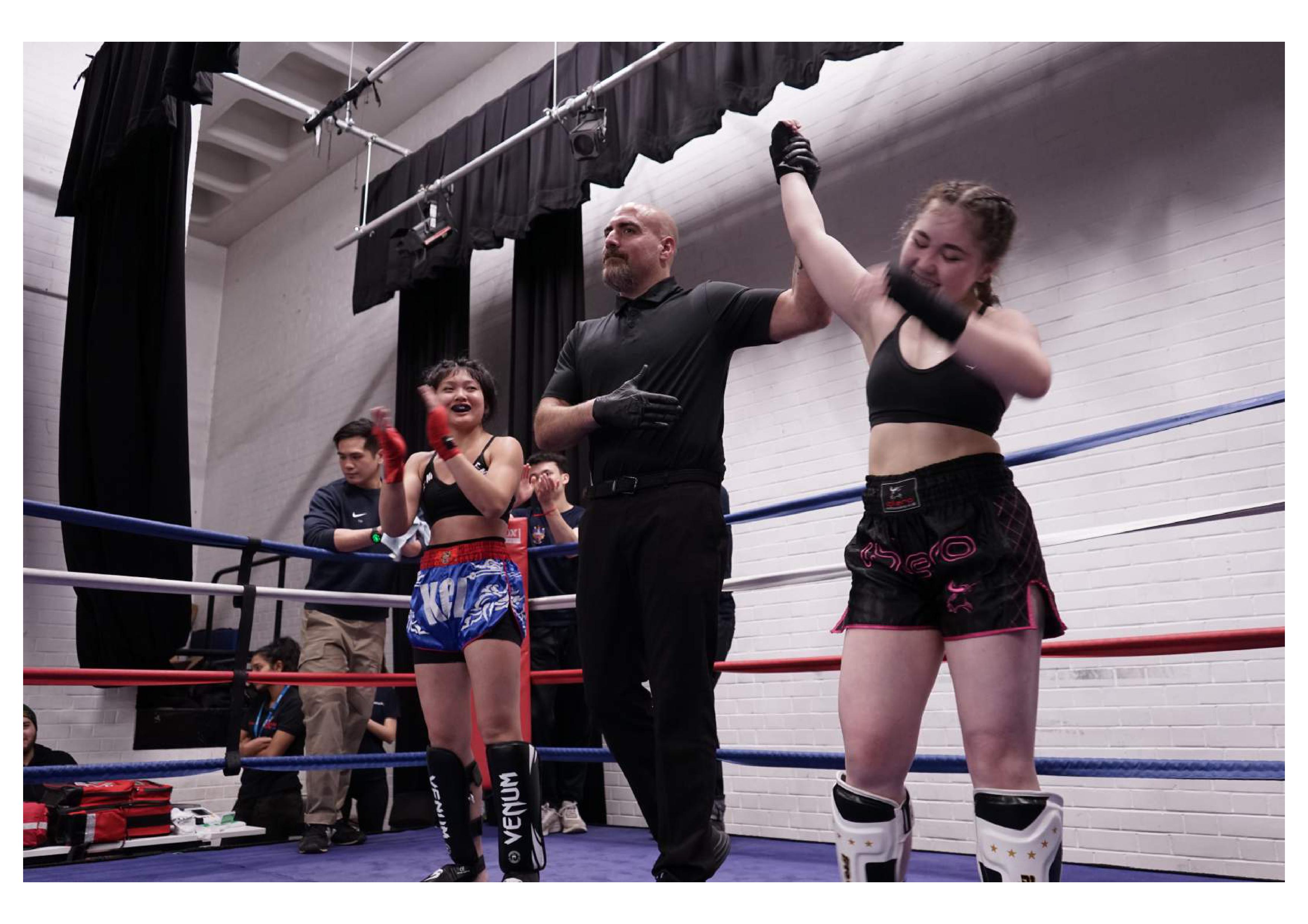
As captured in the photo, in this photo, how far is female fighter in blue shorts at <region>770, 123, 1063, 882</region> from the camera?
1312 millimetres

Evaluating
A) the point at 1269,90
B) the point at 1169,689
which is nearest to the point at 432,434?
the point at 1169,689

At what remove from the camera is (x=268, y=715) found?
14.2 feet

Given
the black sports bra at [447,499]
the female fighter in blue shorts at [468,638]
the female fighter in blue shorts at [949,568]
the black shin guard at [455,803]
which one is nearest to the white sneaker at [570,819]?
the female fighter in blue shorts at [468,638]

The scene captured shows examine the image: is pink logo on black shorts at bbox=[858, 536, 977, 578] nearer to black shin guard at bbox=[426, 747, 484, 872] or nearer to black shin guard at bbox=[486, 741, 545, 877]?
black shin guard at bbox=[486, 741, 545, 877]

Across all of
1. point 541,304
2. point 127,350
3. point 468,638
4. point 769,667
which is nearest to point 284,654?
point 127,350

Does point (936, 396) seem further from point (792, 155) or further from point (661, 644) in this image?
point (661, 644)

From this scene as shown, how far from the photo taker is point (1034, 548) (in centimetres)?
139

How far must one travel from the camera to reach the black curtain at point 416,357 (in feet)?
17.5

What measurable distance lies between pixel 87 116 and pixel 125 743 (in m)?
3.16

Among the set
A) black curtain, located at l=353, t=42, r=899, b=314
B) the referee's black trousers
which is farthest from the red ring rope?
black curtain, located at l=353, t=42, r=899, b=314

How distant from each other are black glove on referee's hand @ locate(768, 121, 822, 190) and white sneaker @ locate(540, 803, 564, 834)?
3.18 meters

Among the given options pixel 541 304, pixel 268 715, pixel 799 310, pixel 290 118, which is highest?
pixel 290 118

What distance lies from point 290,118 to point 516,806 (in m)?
6.59
